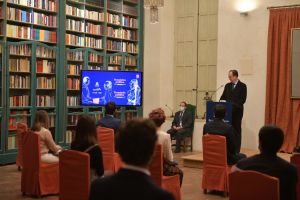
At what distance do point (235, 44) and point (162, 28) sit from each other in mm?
2154

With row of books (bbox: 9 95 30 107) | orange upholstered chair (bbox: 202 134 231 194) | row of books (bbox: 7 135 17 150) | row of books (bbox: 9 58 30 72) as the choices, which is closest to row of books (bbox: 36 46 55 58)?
row of books (bbox: 9 58 30 72)

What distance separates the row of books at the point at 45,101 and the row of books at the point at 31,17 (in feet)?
4.86

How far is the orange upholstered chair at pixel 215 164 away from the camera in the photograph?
5875 millimetres

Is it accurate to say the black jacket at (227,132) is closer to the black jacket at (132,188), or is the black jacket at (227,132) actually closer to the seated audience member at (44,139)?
the seated audience member at (44,139)

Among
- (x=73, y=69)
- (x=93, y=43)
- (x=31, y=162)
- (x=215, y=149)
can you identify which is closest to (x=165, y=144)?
(x=215, y=149)

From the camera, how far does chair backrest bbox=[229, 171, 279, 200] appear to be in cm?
286

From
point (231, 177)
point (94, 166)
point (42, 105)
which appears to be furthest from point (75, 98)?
point (231, 177)

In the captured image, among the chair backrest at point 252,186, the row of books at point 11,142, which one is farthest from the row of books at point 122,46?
the chair backrest at point 252,186

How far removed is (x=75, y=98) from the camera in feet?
32.4

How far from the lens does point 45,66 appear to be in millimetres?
9148

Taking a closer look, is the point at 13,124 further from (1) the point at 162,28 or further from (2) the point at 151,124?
(2) the point at 151,124

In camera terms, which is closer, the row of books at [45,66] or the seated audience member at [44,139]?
the seated audience member at [44,139]

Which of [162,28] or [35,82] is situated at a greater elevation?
[162,28]

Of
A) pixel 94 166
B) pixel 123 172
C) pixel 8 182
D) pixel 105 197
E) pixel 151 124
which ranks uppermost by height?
pixel 151 124
